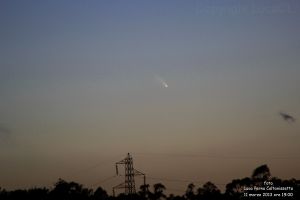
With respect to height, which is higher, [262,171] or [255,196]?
[262,171]

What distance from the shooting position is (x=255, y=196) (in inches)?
5507

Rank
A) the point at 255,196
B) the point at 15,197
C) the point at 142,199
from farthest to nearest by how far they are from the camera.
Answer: the point at 142,199 < the point at 15,197 < the point at 255,196

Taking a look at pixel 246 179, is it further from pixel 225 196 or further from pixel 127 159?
pixel 127 159

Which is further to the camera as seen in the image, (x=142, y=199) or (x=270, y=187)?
(x=142, y=199)

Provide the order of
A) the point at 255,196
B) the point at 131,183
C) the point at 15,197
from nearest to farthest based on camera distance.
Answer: the point at 131,183 → the point at 255,196 → the point at 15,197

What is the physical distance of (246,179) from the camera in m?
195

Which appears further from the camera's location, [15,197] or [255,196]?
[15,197]

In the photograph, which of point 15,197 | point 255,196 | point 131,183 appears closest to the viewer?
point 131,183

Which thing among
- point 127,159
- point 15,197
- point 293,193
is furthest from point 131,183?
point 15,197

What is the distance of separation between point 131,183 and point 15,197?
79052 mm

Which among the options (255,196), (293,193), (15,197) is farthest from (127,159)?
(15,197)

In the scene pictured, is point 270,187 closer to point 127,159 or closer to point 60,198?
point 127,159

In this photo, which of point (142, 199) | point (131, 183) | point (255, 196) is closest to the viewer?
point (131, 183)

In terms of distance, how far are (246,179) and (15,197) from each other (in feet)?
261
